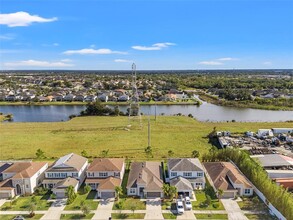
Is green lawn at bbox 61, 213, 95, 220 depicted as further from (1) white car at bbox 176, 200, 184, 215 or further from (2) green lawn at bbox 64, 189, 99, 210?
(1) white car at bbox 176, 200, 184, 215

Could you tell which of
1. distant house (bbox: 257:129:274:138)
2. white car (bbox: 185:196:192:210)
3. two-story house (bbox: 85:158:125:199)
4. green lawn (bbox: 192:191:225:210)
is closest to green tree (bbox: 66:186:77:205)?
two-story house (bbox: 85:158:125:199)

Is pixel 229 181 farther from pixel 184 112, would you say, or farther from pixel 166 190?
pixel 184 112

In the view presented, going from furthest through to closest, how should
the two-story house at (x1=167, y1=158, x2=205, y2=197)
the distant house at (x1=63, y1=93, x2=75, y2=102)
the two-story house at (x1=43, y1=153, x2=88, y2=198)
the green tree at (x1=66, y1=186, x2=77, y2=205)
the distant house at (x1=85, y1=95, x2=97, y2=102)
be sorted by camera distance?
the distant house at (x1=63, y1=93, x2=75, y2=102) → the distant house at (x1=85, y1=95, x2=97, y2=102) → the two-story house at (x1=43, y1=153, x2=88, y2=198) → the two-story house at (x1=167, y1=158, x2=205, y2=197) → the green tree at (x1=66, y1=186, x2=77, y2=205)

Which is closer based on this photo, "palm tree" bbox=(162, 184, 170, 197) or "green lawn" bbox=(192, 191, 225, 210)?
"green lawn" bbox=(192, 191, 225, 210)

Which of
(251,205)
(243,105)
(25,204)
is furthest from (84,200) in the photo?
(243,105)

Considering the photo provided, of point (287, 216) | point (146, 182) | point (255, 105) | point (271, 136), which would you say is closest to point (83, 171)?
point (146, 182)

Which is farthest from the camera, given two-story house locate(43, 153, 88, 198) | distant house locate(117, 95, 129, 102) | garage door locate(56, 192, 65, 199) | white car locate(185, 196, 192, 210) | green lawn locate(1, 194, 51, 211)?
distant house locate(117, 95, 129, 102)

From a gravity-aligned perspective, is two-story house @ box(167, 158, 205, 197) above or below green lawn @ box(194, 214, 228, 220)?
above
